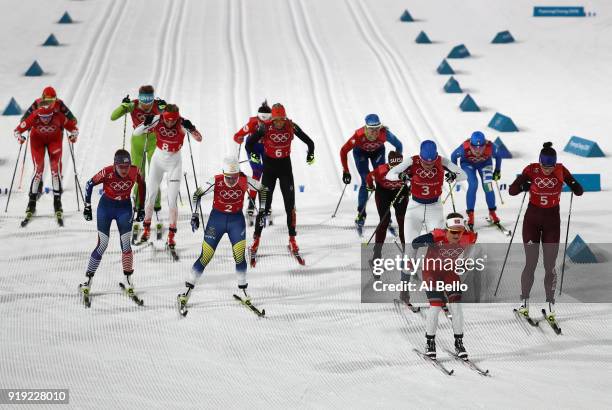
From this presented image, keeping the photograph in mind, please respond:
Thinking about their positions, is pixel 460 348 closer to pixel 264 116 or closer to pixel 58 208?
pixel 264 116

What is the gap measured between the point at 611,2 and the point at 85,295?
903 inches

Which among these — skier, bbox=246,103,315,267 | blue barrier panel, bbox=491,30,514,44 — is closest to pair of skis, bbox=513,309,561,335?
skier, bbox=246,103,315,267

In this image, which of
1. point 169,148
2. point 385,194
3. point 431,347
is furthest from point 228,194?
point 431,347

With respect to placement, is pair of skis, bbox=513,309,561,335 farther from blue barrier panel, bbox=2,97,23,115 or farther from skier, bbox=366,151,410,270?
blue barrier panel, bbox=2,97,23,115

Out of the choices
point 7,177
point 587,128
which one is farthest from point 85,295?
point 587,128

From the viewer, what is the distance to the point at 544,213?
10.2 metres

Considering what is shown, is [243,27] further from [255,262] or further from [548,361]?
[548,361]

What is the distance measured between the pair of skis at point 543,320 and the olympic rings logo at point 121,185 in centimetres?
476

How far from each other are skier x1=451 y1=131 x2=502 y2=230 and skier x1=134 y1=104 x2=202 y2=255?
12.7 feet

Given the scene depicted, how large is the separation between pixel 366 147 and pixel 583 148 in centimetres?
642

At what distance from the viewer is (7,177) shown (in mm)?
16062

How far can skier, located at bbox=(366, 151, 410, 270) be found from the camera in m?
11.4

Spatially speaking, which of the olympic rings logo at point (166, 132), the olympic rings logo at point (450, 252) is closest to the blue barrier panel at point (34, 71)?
the olympic rings logo at point (166, 132)

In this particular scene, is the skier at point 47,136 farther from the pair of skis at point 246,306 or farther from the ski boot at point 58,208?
the pair of skis at point 246,306
